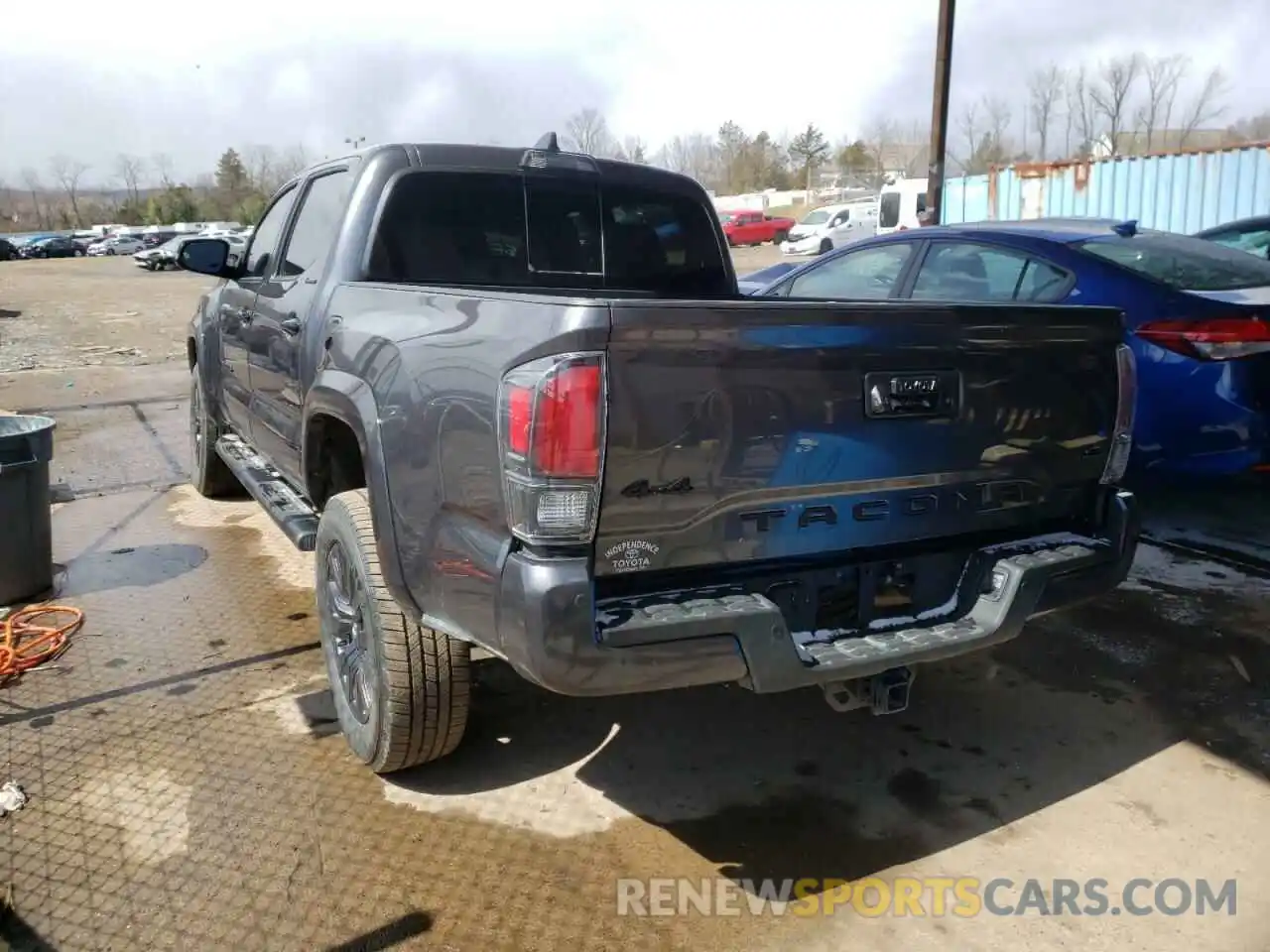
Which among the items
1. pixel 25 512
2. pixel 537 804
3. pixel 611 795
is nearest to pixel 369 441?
pixel 537 804

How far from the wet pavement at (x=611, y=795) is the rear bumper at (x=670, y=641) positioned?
2.22ft

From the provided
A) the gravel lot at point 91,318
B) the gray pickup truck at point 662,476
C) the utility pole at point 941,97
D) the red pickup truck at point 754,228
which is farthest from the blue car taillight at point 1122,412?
the red pickup truck at point 754,228

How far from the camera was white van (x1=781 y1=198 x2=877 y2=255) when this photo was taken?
31750mm

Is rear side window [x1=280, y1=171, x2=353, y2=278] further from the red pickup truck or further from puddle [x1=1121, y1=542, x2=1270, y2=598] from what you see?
the red pickup truck

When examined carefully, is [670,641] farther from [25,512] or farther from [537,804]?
[25,512]

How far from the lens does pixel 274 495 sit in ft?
14.4

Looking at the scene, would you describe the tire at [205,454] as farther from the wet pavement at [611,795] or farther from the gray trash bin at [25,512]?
the wet pavement at [611,795]

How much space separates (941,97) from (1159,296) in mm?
9106

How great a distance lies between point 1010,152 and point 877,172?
885 centimetres

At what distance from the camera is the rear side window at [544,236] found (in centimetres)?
380

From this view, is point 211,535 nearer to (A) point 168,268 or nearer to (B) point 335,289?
(B) point 335,289

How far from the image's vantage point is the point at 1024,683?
4016 mm

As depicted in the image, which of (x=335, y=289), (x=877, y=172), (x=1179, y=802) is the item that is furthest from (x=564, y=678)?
(x=877, y=172)

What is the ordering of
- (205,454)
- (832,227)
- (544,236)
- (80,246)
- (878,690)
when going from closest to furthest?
(878,690)
(544,236)
(205,454)
(832,227)
(80,246)
